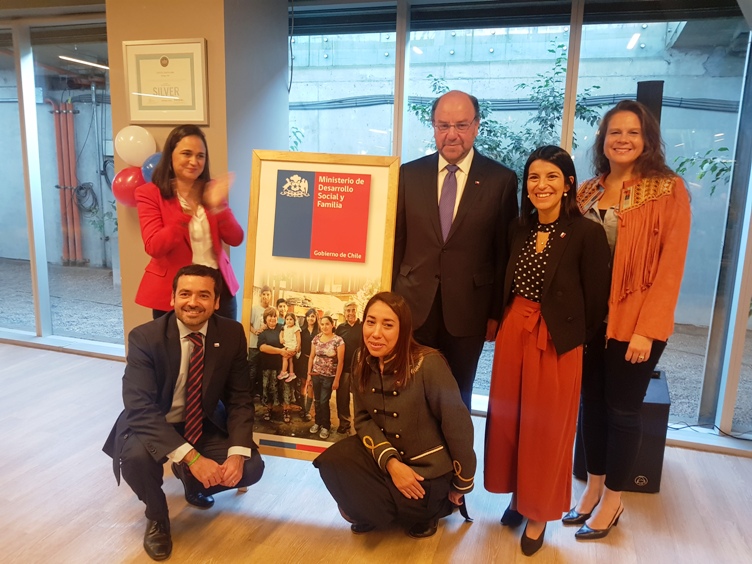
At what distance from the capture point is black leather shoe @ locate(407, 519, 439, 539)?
6.84 feet

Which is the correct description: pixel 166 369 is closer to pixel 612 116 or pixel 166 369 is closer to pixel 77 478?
pixel 77 478

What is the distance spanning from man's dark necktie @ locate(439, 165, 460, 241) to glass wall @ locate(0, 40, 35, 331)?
3531 mm

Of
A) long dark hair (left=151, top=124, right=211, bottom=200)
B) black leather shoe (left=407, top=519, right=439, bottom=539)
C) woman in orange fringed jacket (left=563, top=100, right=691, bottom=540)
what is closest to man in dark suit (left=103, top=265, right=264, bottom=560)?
long dark hair (left=151, top=124, right=211, bottom=200)

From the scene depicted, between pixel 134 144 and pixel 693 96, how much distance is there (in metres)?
2.93

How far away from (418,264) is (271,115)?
1.70 meters

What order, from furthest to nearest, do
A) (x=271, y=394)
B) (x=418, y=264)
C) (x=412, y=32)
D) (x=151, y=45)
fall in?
(x=412, y=32), (x=151, y=45), (x=271, y=394), (x=418, y=264)

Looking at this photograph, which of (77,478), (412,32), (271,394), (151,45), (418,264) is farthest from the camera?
(412,32)

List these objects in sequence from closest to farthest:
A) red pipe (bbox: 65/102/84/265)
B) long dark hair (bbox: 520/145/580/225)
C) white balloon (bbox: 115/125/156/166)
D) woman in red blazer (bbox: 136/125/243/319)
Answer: long dark hair (bbox: 520/145/580/225) → woman in red blazer (bbox: 136/125/243/319) → white balloon (bbox: 115/125/156/166) → red pipe (bbox: 65/102/84/265)

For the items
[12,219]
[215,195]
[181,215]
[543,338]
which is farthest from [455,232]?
[12,219]

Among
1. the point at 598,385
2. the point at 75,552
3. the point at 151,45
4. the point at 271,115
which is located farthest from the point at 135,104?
the point at 598,385

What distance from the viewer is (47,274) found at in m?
4.20

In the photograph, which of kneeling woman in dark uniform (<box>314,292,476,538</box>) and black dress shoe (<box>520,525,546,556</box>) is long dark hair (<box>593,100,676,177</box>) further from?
black dress shoe (<box>520,525,546,556</box>)

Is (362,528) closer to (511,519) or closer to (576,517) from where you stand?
(511,519)

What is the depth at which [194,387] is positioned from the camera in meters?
Result: 2.06
